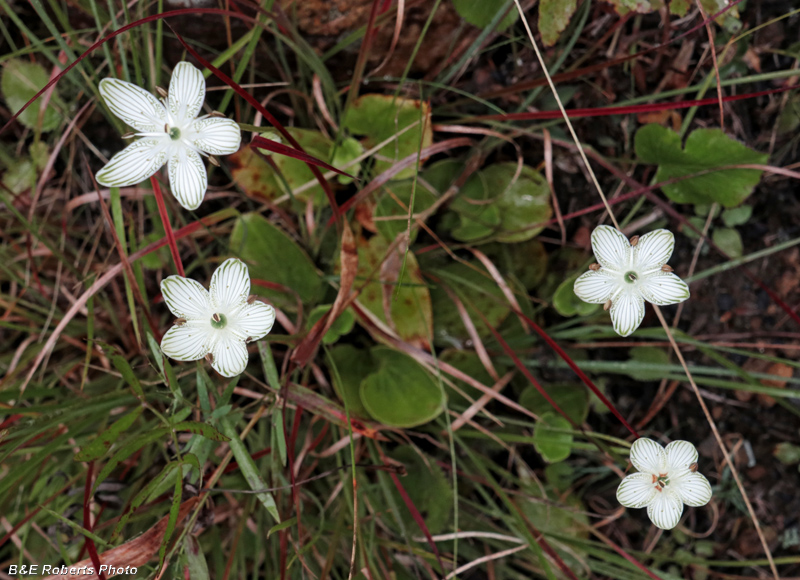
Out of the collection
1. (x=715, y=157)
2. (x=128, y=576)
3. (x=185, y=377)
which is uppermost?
(x=715, y=157)

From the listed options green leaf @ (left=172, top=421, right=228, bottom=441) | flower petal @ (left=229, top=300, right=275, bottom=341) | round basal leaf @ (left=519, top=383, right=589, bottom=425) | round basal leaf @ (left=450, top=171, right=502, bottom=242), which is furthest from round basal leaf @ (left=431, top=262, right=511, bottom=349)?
green leaf @ (left=172, top=421, right=228, bottom=441)

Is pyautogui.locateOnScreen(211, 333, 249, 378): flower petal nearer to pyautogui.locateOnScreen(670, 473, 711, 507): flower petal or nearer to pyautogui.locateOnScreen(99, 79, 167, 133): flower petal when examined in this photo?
pyautogui.locateOnScreen(99, 79, 167, 133): flower petal

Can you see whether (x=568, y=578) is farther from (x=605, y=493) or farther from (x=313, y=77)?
(x=313, y=77)

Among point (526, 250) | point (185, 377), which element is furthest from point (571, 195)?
point (185, 377)

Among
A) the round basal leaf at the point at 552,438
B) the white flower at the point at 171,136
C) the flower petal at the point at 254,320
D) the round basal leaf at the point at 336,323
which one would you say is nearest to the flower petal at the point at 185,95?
the white flower at the point at 171,136

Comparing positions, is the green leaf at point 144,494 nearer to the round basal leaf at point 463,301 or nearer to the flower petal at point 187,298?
the flower petal at point 187,298

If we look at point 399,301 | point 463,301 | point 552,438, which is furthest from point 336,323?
point 552,438

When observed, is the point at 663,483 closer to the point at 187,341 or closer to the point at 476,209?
the point at 476,209
